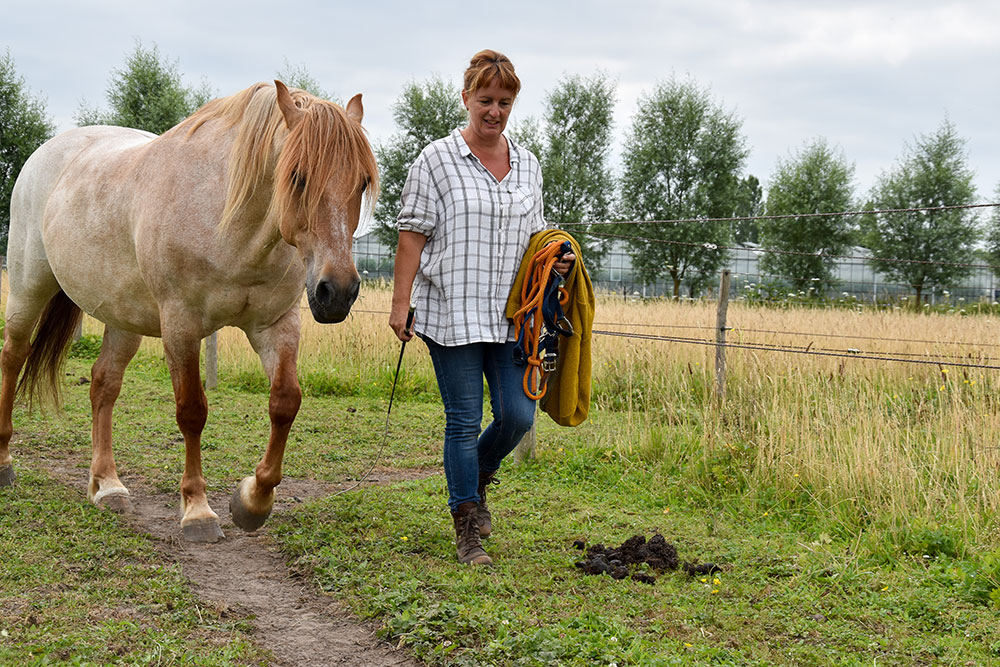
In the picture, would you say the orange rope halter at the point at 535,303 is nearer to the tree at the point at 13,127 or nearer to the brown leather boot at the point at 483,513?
the brown leather boot at the point at 483,513

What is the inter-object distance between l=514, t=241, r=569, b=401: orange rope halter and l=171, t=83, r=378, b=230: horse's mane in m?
0.73

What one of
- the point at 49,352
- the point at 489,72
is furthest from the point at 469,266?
the point at 49,352

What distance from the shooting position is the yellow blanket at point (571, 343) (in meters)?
3.44

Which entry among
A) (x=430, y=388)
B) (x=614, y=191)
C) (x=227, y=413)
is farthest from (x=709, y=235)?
(x=227, y=413)

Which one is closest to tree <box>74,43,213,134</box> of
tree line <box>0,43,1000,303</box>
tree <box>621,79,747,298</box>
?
tree line <box>0,43,1000,303</box>

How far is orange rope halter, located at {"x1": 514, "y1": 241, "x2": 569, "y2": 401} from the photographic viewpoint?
11.0 feet

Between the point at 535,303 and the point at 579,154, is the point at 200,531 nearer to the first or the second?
the point at 535,303

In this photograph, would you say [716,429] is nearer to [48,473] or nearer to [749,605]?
[749,605]

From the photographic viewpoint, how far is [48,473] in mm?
4895

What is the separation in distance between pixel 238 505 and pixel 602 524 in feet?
5.85

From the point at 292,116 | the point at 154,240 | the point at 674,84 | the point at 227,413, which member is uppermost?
the point at 674,84

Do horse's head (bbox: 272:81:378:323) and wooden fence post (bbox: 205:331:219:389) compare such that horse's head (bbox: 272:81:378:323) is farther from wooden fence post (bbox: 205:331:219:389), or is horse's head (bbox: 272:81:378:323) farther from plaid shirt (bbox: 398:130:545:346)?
wooden fence post (bbox: 205:331:219:389)

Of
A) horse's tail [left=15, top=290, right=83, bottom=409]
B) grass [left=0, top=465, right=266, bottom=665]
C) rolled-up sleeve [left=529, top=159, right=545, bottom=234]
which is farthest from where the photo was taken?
horse's tail [left=15, top=290, right=83, bottom=409]

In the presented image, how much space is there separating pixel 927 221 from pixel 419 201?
27.2 m
